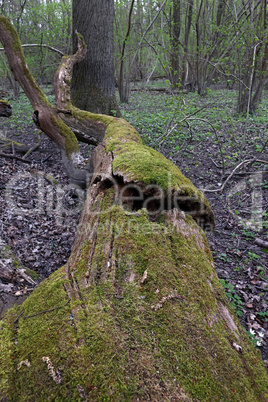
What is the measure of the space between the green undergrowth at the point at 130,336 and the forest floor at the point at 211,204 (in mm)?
554

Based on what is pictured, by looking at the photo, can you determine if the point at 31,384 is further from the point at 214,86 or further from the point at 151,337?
the point at 214,86

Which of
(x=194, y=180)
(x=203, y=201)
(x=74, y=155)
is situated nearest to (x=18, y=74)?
(x=74, y=155)

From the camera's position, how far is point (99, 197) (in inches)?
102

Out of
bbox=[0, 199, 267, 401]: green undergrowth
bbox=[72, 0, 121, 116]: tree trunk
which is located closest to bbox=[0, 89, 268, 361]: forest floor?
bbox=[0, 199, 267, 401]: green undergrowth

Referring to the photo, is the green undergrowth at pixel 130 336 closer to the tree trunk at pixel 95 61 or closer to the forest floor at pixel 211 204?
the forest floor at pixel 211 204

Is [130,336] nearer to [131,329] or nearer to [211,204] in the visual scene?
[131,329]

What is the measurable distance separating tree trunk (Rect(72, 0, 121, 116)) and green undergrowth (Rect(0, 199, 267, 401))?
6.01m

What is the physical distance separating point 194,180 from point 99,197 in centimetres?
339

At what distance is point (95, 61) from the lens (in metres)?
6.74

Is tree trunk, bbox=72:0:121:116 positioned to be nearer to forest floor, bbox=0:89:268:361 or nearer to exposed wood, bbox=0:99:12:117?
forest floor, bbox=0:89:268:361

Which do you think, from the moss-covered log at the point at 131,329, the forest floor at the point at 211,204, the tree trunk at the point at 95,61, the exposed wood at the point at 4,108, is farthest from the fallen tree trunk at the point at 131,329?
the tree trunk at the point at 95,61

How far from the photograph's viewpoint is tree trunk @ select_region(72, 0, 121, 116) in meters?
6.43

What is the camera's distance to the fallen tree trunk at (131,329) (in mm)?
1163

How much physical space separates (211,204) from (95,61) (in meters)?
5.15
